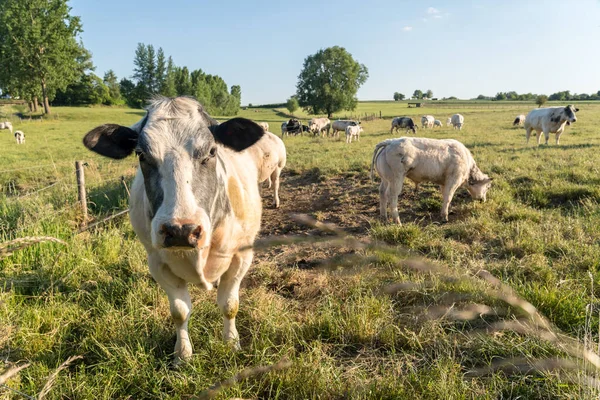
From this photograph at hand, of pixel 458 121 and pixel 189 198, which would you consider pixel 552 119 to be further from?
pixel 189 198

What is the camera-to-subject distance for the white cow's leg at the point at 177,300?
2.90 meters

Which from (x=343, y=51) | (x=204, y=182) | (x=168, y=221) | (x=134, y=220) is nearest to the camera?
(x=168, y=221)

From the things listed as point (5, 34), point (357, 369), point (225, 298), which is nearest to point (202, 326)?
point (225, 298)

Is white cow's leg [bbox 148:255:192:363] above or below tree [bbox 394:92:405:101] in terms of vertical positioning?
below

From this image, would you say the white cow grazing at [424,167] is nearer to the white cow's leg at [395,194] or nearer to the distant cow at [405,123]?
the white cow's leg at [395,194]

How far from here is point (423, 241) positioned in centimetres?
527

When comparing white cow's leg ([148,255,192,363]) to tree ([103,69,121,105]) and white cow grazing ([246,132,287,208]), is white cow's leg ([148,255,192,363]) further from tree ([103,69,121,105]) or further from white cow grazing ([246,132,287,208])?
tree ([103,69,121,105])

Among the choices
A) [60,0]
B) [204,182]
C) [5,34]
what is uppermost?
[60,0]

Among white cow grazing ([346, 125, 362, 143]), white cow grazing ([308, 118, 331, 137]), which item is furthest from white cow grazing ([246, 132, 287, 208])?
white cow grazing ([308, 118, 331, 137])

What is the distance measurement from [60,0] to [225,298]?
60.5m

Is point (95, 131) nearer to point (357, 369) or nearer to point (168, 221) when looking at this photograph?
point (168, 221)

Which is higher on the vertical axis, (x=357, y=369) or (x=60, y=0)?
(x=60, y=0)

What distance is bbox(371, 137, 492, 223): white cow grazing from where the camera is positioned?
22.3 ft

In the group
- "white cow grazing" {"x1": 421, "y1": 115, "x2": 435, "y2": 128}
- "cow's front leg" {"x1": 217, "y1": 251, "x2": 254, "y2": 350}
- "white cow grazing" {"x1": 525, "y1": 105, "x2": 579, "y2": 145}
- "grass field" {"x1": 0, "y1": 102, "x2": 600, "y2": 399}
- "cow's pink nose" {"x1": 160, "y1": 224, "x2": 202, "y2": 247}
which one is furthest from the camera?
"white cow grazing" {"x1": 421, "y1": 115, "x2": 435, "y2": 128}
